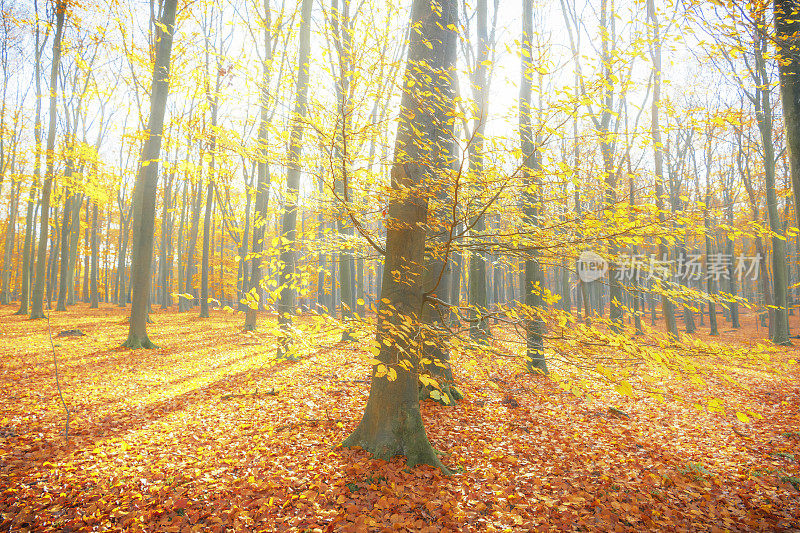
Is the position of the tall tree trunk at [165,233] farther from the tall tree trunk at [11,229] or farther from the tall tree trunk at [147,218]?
the tall tree trunk at [147,218]

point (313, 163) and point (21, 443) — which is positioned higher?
point (313, 163)

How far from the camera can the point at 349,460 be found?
3.99 metres

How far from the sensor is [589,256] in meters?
3.65

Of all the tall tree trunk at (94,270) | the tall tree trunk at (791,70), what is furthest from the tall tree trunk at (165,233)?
the tall tree trunk at (791,70)

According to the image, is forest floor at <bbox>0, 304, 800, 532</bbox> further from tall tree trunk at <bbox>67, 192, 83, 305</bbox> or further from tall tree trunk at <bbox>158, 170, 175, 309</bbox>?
tall tree trunk at <bbox>67, 192, 83, 305</bbox>

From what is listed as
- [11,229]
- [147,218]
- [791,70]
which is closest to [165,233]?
[11,229]

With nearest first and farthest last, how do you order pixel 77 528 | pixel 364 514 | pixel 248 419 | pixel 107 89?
1. pixel 77 528
2. pixel 364 514
3. pixel 248 419
4. pixel 107 89

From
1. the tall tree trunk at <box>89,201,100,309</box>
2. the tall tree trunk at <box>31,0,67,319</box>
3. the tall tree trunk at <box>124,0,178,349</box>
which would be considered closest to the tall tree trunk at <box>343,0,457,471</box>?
the tall tree trunk at <box>124,0,178,349</box>

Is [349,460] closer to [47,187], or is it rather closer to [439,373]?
[439,373]

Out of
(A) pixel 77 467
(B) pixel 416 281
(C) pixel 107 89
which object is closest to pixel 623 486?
(B) pixel 416 281

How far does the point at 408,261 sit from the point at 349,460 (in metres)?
2.29

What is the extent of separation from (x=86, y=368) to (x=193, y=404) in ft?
10.9

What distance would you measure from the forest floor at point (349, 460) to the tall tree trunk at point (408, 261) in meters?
0.27

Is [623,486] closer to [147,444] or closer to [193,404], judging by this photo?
[147,444]
